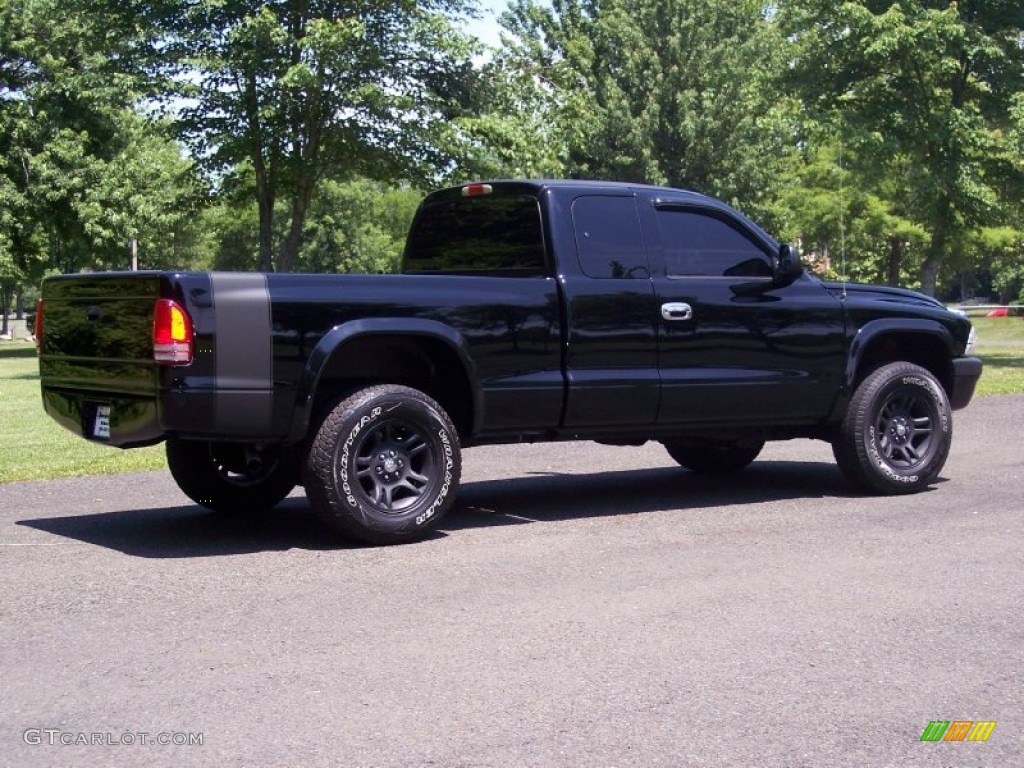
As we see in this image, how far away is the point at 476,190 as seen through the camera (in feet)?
28.4

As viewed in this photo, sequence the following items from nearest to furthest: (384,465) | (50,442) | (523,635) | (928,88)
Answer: (523,635) → (384,465) → (50,442) → (928,88)

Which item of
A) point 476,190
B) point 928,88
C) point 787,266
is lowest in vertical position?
point 787,266

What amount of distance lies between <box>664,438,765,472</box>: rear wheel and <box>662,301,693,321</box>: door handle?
1.78 metres

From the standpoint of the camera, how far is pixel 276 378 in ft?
22.7

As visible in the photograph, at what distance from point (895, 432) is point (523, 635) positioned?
4590 millimetres

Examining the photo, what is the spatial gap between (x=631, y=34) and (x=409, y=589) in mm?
36320

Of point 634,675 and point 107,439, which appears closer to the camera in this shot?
point 634,675

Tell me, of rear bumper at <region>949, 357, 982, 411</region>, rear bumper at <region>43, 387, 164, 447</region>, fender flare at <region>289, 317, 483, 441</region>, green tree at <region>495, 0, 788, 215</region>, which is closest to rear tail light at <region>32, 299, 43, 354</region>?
rear bumper at <region>43, 387, 164, 447</region>

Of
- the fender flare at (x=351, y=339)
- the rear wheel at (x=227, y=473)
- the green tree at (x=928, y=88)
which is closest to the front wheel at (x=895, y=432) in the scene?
the fender flare at (x=351, y=339)

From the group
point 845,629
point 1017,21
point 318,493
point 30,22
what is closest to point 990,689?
point 845,629

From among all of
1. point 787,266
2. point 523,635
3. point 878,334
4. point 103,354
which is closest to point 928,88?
point 878,334

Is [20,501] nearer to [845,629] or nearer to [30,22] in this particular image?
[845,629]

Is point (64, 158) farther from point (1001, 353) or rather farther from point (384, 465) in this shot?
point (384, 465)

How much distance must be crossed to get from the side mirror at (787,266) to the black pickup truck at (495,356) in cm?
2
